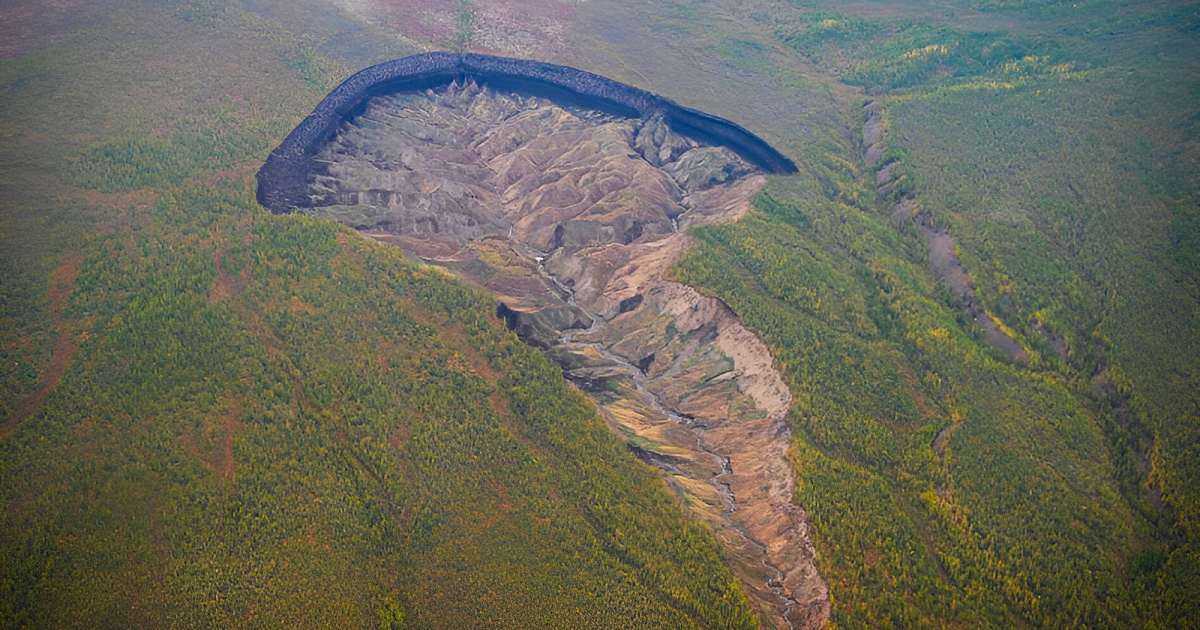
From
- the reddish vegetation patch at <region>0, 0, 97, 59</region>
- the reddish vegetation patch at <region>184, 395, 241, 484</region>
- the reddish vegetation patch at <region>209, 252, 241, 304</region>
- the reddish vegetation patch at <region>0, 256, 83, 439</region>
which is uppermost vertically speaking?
the reddish vegetation patch at <region>0, 0, 97, 59</region>

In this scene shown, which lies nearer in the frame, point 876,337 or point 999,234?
point 876,337

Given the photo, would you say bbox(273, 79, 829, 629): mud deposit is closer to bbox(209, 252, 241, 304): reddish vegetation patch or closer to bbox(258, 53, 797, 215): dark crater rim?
bbox(258, 53, 797, 215): dark crater rim

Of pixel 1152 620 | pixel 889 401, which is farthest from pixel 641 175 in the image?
pixel 1152 620

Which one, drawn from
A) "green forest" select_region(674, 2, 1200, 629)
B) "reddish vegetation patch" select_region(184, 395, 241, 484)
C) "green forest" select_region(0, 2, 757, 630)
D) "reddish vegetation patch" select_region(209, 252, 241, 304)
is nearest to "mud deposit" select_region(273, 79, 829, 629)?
"green forest" select_region(674, 2, 1200, 629)

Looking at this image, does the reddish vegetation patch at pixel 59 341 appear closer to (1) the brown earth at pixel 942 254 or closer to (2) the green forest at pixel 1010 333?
(2) the green forest at pixel 1010 333

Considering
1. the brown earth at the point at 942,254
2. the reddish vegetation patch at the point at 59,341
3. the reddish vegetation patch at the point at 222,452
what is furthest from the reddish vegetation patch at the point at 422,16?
the reddish vegetation patch at the point at 222,452

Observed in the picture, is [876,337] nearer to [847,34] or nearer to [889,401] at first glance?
[889,401]
